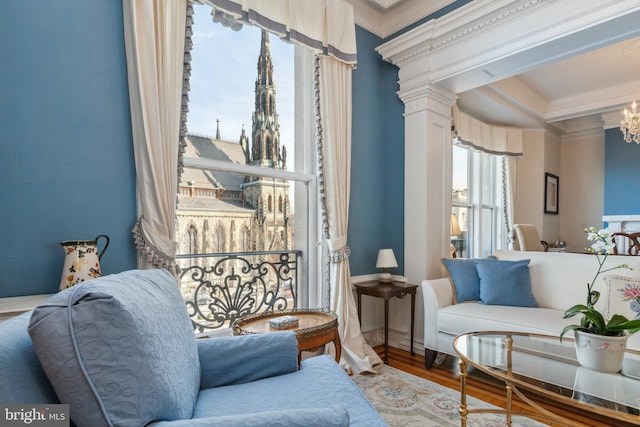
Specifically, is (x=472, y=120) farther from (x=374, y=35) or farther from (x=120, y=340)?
(x=120, y=340)

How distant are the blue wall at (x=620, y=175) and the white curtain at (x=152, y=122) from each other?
19.7 ft

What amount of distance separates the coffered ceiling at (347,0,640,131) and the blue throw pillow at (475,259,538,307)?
1.92 metres

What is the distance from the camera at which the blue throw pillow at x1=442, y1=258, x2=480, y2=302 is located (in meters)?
2.70

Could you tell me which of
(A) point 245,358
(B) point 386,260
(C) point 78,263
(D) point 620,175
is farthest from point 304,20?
(D) point 620,175

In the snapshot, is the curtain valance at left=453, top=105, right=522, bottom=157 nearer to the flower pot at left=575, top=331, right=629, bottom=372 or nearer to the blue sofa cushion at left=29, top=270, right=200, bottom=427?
the flower pot at left=575, top=331, right=629, bottom=372

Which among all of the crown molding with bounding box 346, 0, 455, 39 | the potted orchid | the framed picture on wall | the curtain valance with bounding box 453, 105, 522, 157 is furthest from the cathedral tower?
the framed picture on wall

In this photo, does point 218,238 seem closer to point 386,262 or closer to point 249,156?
point 249,156

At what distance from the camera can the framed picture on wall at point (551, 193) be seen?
17.5 feet

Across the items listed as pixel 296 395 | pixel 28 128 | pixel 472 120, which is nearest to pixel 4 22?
pixel 28 128

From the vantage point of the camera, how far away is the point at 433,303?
2.62 metres

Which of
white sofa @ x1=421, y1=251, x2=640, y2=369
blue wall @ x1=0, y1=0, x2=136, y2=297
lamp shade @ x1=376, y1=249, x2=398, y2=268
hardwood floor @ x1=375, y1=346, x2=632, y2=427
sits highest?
blue wall @ x1=0, y1=0, x2=136, y2=297

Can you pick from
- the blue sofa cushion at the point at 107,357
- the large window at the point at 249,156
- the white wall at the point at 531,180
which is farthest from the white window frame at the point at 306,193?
the white wall at the point at 531,180

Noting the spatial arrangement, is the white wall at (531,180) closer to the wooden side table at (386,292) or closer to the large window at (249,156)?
the wooden side table at (386,292)

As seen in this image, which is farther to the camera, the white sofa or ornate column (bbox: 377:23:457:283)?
ornate column (bbox: 377:23:457:283)
